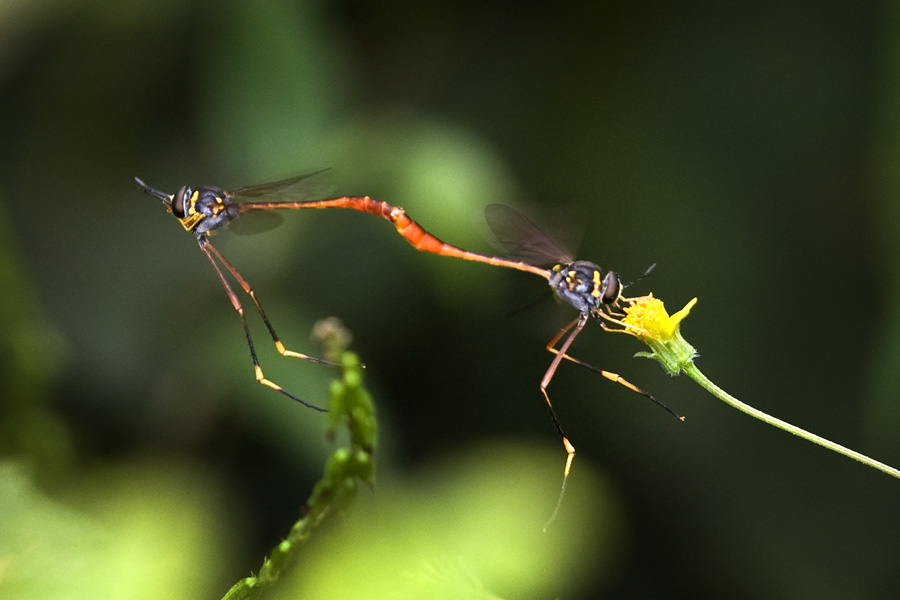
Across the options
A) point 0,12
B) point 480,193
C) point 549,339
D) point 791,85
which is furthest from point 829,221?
point 0,12

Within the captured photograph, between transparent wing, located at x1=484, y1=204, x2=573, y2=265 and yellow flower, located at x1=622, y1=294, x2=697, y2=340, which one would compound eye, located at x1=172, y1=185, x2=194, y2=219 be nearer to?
transparent wing, located at x1=484, y1=204, x2=573, y2=265

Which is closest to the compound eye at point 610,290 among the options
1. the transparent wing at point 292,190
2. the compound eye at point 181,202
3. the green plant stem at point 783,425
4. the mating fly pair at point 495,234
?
the mating fly pair at point 495,234

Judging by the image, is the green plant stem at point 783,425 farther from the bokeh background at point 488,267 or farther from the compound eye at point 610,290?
the bokeh background at point 488,267

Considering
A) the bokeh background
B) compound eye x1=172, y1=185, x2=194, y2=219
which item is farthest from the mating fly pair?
the bokeh background

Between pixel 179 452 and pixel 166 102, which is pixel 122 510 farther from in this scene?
pixel 166 102

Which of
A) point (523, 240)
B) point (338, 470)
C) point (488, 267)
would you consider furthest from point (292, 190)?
point (488, 267)
